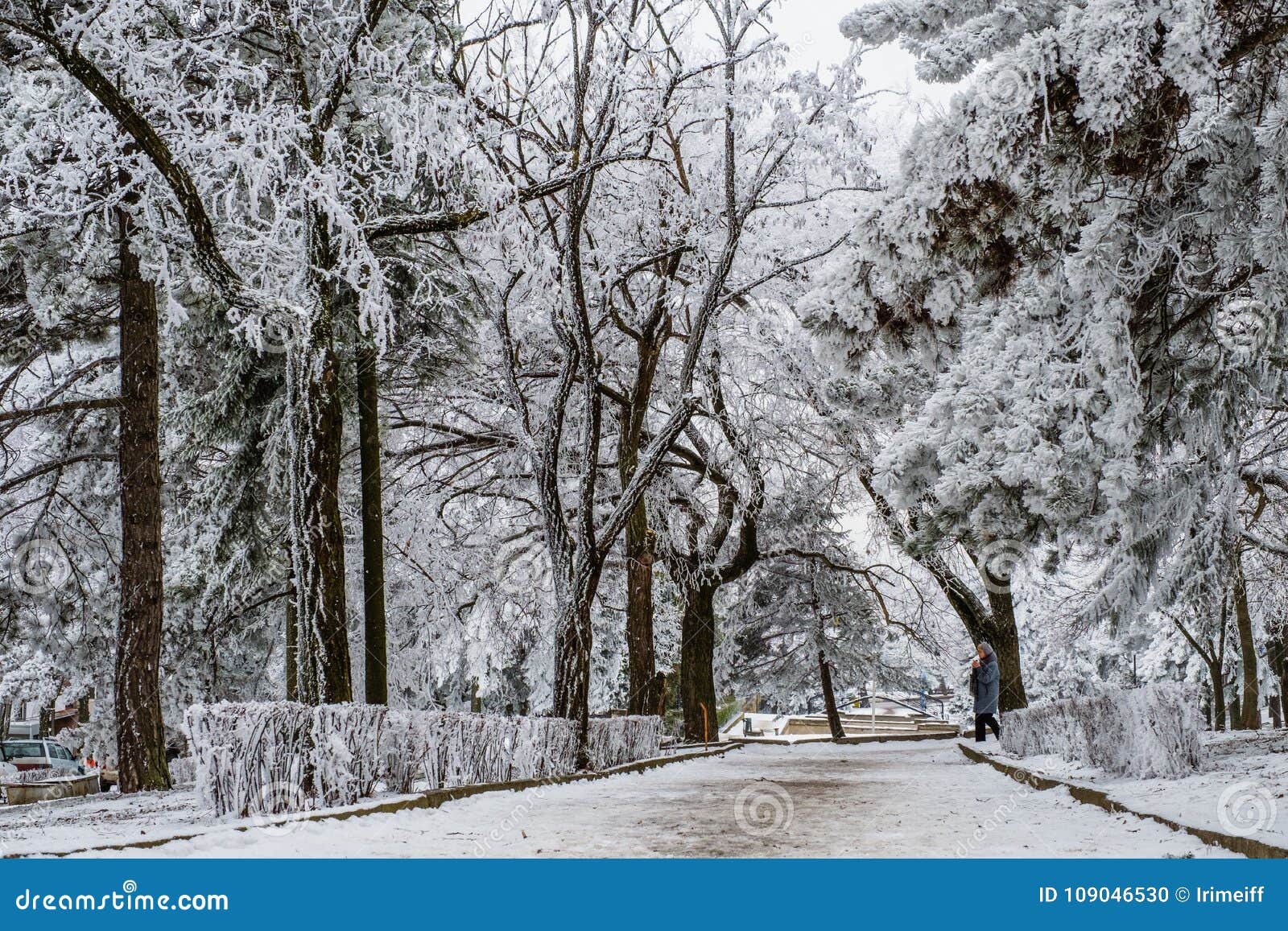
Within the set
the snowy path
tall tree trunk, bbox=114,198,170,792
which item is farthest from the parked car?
the snowy path

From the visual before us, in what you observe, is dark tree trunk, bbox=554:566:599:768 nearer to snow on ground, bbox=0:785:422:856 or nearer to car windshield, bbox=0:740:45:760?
snow on ground, bbox=0:785:422:856

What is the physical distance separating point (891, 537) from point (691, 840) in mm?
13466

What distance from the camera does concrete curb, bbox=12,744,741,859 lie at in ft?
15.9

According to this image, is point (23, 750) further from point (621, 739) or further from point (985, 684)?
point (985, 684)

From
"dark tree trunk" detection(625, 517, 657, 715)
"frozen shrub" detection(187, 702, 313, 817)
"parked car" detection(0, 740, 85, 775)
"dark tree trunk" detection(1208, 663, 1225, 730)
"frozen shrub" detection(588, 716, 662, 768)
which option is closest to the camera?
"frozen shrub" detection(187, 702, 313, 817)

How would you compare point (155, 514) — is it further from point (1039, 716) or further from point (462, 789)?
point (1039, 716)

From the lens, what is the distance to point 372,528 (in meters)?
14.5

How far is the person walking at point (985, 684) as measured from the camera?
722 inches

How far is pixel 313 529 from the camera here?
327 inches

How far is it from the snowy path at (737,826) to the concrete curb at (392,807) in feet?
0.22

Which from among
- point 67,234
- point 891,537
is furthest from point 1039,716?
point 67,234

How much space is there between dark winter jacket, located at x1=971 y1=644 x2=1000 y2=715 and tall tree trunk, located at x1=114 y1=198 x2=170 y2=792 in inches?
497

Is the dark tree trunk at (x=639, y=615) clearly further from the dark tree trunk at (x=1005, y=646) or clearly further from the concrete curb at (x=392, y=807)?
the dark tree trunk at (x=1005, y=646)

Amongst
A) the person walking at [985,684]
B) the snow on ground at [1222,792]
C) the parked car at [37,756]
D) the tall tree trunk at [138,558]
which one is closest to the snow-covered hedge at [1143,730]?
the snow on ground at [1222,792]
